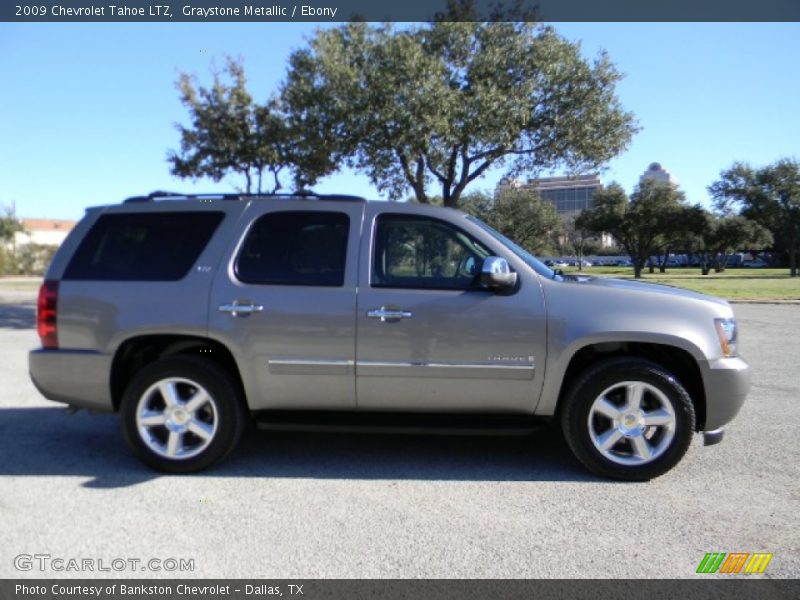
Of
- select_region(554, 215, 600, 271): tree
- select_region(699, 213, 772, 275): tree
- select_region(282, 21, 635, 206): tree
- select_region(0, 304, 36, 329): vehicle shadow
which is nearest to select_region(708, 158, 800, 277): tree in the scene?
select_region(699, 213, 772, 275): tree

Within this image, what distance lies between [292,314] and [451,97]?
1007 centimetres

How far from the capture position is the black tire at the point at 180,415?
13.7 feet

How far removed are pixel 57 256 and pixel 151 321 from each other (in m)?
0.92

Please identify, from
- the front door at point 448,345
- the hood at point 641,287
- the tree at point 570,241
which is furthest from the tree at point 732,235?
the front door at point 448,345

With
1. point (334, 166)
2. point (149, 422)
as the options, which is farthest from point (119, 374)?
point (334, 166)

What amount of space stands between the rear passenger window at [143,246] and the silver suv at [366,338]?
0.5 inches

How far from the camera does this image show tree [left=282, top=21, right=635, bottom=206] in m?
13.1

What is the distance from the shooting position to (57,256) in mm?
4375

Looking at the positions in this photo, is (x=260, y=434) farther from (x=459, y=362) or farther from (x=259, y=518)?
(x=459, y=362)

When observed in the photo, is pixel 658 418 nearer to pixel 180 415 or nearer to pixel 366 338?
pixel 366 338

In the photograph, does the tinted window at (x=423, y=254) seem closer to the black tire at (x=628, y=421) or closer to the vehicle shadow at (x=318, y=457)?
the black tire at (x=628, y=421)

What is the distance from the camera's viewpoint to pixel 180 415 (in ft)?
13.8

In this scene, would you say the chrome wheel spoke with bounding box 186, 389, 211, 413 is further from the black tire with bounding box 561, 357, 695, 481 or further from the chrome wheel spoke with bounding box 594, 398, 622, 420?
the chrome wheel spoke with bounding box 594, 398, 622, 420

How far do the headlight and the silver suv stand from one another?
1cm
